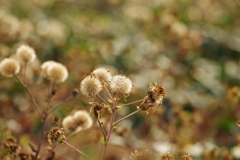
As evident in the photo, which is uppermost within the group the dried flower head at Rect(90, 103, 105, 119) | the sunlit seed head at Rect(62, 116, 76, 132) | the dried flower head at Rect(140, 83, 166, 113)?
the sunlit seed head at Rect(62, 116, 76, 132)

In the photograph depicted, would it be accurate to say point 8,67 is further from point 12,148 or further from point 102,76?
point 102,76

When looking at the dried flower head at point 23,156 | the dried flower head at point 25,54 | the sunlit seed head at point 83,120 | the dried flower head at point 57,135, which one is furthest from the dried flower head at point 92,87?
the dried flower head at point 25,54

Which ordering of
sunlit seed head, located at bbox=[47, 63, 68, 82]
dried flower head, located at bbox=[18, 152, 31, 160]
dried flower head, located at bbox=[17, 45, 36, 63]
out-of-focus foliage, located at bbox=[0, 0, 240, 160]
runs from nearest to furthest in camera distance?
dried flower head, located at bbox=[18, 152, 31, 160] < sunlit seed head, located at bbox=[47, 63, 68, 82] < dried flower head, located at bbox=[17, 45, 36, 63] < out-of-focus foliage, located at bbox=[0, 0, 240, 160]

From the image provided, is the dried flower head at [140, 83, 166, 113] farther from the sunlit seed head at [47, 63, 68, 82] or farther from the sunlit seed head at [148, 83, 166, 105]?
the sunlit seed head at [47, 63, 68, 82]

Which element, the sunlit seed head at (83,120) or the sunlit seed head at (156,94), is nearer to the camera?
the sunlit seed head at (156,94)

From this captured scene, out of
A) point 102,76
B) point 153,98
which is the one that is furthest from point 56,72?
point 153,98

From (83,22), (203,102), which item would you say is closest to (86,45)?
(83,22)

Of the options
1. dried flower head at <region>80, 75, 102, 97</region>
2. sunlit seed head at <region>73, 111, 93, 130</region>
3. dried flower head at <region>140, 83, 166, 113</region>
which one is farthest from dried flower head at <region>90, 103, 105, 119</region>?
sunlit seed head at <region>73, 111, 93, 130</region>

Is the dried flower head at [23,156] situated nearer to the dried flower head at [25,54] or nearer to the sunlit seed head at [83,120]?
the sunlit seed head at [83,120]

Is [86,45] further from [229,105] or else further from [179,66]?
[229,105]
